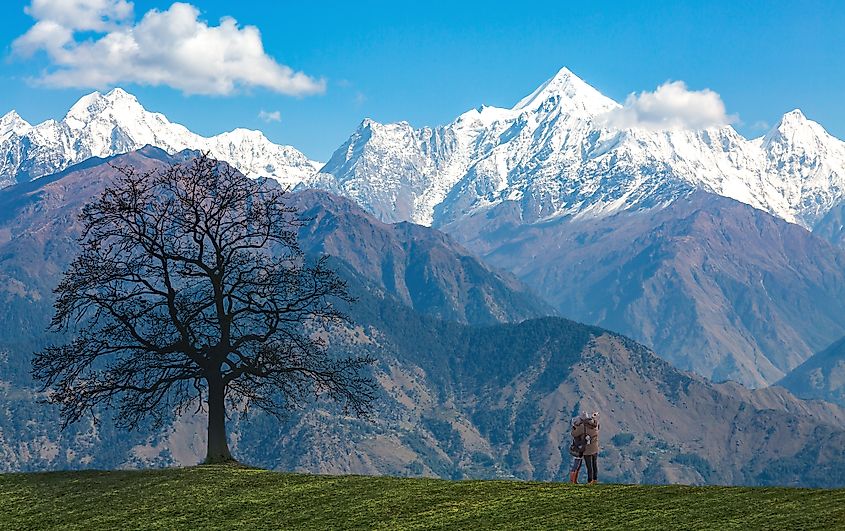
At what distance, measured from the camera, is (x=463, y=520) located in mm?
40188

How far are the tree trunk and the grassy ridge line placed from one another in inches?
229

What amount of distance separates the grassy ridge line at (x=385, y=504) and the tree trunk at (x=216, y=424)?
5.82 m

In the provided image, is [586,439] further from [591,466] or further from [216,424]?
[216,424]

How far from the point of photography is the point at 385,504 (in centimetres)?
4356

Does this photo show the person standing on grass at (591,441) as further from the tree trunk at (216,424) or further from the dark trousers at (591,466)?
the tree trunk at (216,424)

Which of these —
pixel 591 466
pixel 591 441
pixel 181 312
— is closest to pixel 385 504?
pixel 591 441

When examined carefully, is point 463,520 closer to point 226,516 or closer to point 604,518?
point 604,518

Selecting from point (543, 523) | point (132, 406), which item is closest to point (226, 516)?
point (543, 523)

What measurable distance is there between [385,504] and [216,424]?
18.3 metres

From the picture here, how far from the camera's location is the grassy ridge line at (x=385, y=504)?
1510 inches

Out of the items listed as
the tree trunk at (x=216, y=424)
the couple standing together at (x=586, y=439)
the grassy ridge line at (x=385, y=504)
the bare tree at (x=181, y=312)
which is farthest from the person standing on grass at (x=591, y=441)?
the tree trunk at (x=216, y=424)

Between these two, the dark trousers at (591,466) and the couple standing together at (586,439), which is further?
the dark trousers at (591,466)

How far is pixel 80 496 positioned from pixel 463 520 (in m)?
18.8

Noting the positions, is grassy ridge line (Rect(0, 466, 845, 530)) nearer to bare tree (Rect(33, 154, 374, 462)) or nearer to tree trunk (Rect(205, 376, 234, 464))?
tree trunk (Rect(205, 376, 234, 464))
